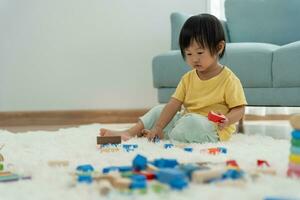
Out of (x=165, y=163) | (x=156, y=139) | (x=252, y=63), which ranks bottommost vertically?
(x=156, y=139)

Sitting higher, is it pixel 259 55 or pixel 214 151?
pixel 259 55

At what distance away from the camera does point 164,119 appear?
164cm

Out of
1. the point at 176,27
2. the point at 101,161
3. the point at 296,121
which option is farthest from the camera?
the point at 176,27

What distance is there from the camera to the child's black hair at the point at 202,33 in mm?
1565

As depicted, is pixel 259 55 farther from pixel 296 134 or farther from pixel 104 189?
pixel 104 189

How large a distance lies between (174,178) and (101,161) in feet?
1.16

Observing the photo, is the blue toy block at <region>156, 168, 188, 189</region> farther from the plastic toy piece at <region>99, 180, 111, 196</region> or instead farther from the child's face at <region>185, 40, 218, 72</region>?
the child's face at <region>185, 40, 218, 72</region>

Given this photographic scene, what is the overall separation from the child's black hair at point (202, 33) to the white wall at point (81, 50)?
151cm

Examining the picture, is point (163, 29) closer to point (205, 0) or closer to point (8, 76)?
point (205, 0)

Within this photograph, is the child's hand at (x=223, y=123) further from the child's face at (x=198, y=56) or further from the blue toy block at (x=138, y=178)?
the blue toy block at (x=138, y=178)

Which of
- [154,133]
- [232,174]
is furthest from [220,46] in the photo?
[232,174]

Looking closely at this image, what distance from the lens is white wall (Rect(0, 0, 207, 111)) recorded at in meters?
2.95

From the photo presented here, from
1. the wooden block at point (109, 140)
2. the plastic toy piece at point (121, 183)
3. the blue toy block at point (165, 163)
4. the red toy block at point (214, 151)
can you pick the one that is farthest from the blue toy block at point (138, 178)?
the wooden block at point (109, 140)

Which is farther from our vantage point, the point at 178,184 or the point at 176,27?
the point at 176,27
